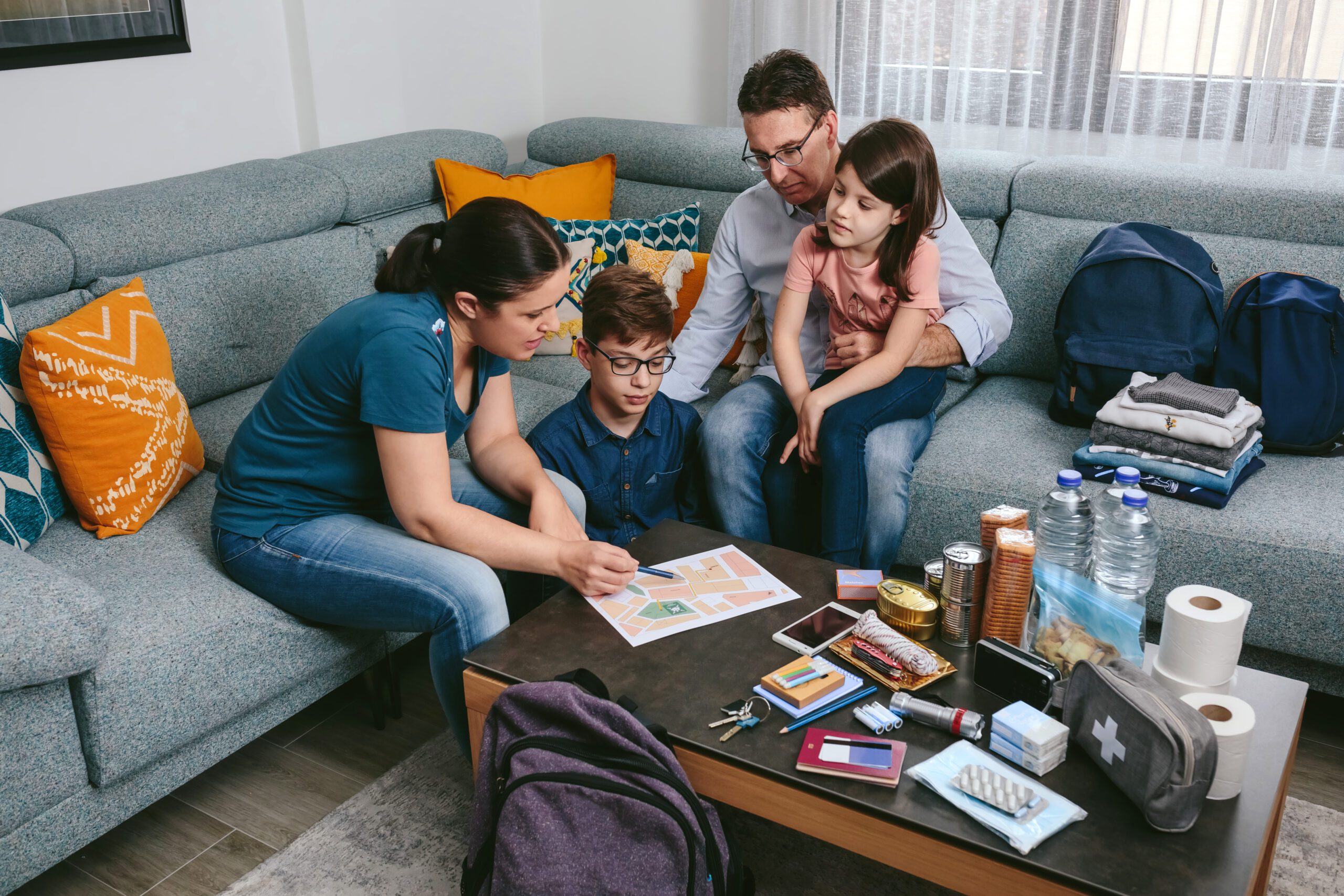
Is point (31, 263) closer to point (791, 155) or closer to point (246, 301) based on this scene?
point (246, 301)

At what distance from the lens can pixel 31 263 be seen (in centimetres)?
200

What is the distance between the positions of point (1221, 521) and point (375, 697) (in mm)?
1545

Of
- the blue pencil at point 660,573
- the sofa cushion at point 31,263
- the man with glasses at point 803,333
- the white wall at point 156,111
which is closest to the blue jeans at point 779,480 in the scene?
the man with glasses at point 803,333

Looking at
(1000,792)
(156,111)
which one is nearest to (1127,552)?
(1000,792)

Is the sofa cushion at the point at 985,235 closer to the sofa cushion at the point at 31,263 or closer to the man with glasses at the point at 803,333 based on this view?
the man with glasses at the point at 803,333

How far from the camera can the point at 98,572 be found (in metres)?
1.71

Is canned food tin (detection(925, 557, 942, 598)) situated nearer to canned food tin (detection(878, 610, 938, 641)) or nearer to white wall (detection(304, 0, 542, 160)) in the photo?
canned food tin (detection(878, 610, 938, 641))

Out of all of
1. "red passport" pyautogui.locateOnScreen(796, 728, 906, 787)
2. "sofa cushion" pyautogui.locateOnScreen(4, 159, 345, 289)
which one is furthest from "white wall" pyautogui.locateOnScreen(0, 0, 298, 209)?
"red passport" pyautogui.locateOnScreen(796, 728, 906, 787)

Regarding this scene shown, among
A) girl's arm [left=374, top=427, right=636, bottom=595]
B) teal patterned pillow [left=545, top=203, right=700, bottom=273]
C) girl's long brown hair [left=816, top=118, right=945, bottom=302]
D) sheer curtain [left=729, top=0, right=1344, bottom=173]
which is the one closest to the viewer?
girl's arm [left=374, top=427, right=636, bottom=595]

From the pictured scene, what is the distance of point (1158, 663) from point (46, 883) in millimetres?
1643

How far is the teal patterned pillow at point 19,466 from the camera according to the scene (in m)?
1.74

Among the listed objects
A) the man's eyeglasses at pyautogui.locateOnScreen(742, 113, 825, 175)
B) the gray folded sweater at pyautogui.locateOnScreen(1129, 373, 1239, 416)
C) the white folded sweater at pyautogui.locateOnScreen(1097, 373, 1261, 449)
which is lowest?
the white folded sweater at pyautogui.locateOnScreen(1097, 373, 1261, 449)

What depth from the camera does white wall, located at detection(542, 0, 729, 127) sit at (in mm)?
3514

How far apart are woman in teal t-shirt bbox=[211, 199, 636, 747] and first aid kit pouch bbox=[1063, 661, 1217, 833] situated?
2.21 ft
